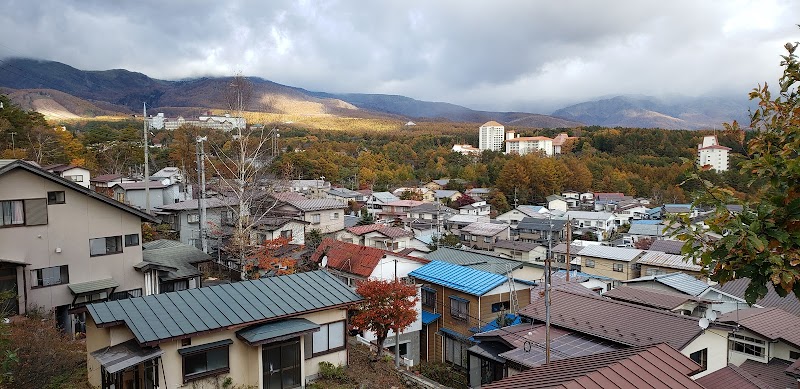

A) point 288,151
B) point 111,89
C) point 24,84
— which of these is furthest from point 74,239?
point 111,89

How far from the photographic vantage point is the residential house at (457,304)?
16.4 meters

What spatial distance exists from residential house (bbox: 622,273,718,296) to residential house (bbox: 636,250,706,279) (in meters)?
7.60

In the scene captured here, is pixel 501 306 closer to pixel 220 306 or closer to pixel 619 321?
pixel 619 321

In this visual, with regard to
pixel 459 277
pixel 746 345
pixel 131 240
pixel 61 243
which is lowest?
pixel 746 345

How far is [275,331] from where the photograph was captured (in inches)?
356

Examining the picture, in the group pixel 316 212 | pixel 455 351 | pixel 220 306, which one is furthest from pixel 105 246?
pixel 316 212

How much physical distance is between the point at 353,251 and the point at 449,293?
4.65 meters

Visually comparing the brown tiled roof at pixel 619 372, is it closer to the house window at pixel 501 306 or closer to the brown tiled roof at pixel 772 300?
the house window at pixel 501 306

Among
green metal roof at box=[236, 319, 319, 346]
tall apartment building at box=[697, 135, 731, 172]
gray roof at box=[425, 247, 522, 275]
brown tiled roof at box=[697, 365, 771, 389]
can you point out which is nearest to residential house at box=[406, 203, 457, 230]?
gray roof at box=[425, 247, 522, 275]

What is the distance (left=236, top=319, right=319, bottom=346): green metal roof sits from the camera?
8805 mm

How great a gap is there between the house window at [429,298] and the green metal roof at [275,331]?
892cm

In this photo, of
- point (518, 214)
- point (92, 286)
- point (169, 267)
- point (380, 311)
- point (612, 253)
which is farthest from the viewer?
point (518, 214)

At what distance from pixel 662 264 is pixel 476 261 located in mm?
15110

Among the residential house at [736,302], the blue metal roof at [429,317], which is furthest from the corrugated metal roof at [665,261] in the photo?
the blue metal roof at [429,317]
